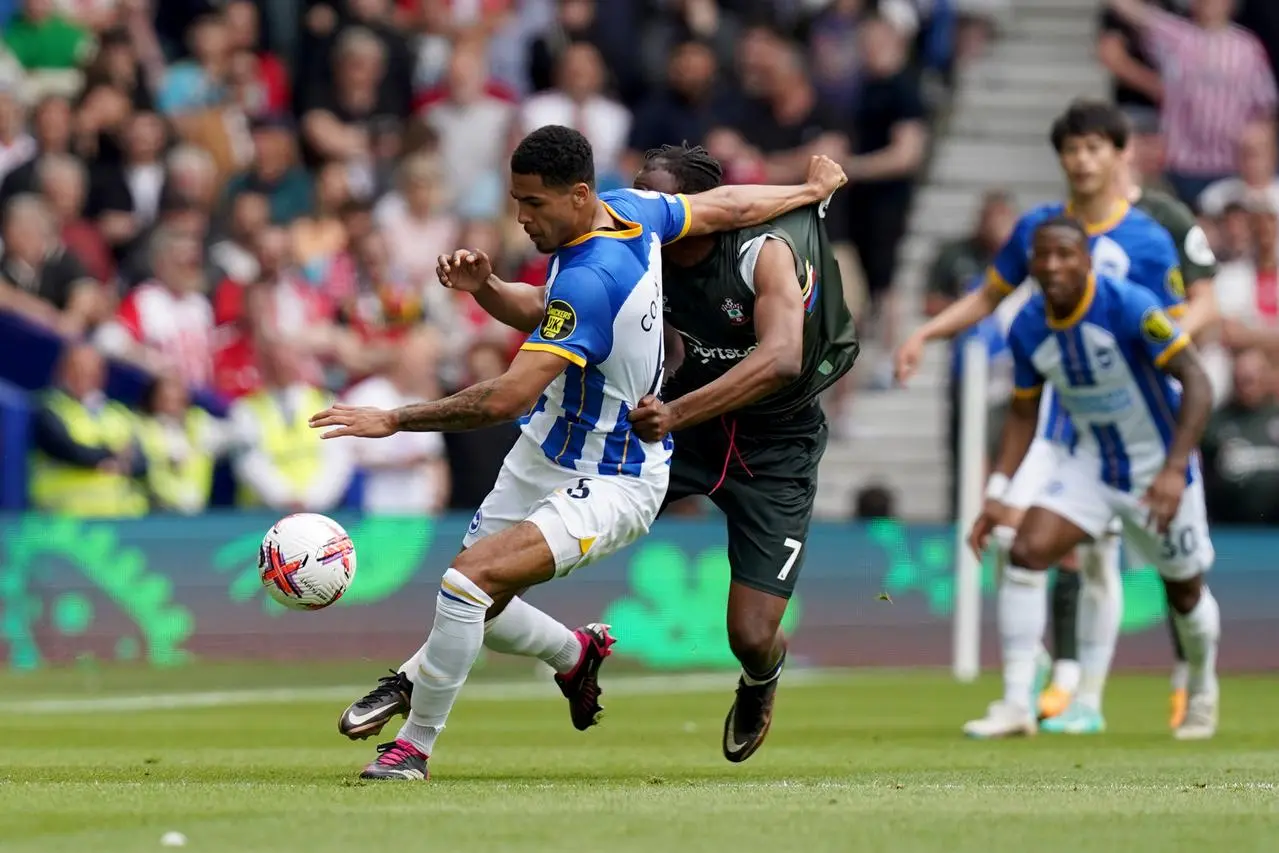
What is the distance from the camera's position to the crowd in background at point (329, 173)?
16.2m

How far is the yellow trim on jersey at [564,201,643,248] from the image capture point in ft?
26.9

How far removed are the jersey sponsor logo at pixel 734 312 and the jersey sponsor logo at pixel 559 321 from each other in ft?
4.11

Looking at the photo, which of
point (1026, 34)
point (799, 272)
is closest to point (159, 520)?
point (799, 272)

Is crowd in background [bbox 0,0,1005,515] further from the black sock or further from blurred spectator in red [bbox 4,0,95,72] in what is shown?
the black sock

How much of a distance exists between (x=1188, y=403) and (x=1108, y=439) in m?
0.64

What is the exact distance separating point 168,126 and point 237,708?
24.0 ft

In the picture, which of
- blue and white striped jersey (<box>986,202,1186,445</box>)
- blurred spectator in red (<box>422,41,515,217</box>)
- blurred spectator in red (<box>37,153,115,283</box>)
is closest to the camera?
blue and white striped jersey (<box>986,202,1186,445</box>)

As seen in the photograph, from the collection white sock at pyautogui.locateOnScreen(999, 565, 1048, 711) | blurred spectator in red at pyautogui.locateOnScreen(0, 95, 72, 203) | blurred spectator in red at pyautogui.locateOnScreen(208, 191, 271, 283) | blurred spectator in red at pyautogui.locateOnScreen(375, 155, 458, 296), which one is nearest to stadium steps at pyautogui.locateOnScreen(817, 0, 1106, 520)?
blurred spectator in red at pyautogui.locateOnScreen(375, 155, 458, 296)

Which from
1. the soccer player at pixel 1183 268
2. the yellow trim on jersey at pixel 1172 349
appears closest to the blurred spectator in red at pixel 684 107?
the soccer player at pixel 1183 268

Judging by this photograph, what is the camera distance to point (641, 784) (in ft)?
26.8

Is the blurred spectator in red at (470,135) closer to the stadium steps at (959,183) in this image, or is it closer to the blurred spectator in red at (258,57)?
the blurred spectator in red at (258,57)

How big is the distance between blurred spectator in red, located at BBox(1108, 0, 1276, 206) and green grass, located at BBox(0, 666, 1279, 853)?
7789 mm

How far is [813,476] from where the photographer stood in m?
9.58

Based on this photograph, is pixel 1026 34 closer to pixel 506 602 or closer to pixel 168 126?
pixel 168 126
